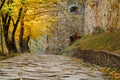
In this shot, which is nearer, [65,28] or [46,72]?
[46,72]

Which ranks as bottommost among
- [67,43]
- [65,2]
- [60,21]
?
[67,43]

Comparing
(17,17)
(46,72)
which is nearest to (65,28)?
(17,17)

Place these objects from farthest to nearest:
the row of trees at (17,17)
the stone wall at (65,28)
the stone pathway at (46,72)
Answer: the stone wall at (65,28)
the row of trees at (17,17)
the stone pathway at (46,72)

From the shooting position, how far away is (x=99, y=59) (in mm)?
12586

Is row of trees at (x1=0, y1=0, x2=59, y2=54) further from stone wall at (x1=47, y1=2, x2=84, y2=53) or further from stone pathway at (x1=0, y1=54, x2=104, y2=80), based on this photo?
stone pathway at (x1=0, y1=54, x2=104, y2=80)

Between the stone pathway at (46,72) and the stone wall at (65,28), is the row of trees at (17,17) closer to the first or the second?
the stone wall at (65,28)

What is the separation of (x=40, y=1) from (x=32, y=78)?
52.0 feet

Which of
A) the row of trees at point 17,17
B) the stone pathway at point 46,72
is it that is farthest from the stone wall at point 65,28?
the stone pathway at point 46,72

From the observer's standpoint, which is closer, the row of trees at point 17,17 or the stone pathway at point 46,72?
the stone pathway at point 46,72

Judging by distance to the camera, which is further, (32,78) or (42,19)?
(42,19)

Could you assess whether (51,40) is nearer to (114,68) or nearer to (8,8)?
(8,8)

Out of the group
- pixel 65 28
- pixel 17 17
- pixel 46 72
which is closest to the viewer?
pixel 46 72

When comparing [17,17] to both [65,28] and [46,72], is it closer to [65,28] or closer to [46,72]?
[46,72]

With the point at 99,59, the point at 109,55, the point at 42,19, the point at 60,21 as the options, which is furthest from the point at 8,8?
the point at 60,21
